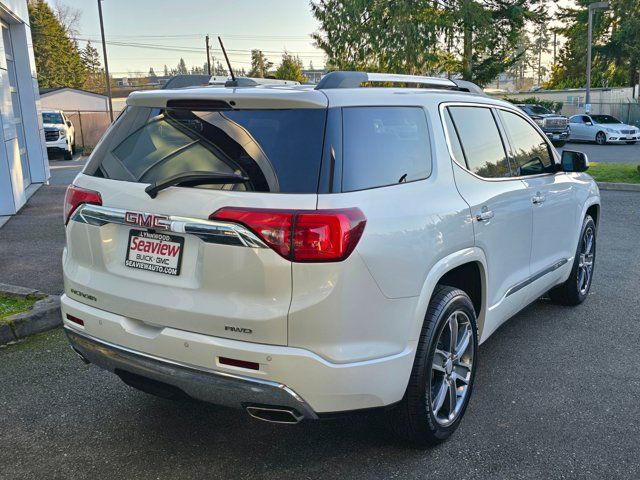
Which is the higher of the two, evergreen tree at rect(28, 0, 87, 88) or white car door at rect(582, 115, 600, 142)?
evergreen tree at rect(28, 0, 87, 88)

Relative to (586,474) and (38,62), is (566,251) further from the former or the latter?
(38,62)

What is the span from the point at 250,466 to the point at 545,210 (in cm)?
280

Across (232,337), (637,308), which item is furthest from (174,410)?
(637,308)

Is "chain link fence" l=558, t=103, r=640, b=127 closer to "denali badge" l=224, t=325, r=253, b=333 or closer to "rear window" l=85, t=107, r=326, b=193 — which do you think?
"rear window" l=85, t=107, r=326, b=193

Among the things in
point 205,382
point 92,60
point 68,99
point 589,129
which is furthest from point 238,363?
point 92,60

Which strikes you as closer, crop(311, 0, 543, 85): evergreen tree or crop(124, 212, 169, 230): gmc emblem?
crop(124, 212, 169, 230): gmc emblem

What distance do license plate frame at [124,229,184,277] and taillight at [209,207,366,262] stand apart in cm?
40

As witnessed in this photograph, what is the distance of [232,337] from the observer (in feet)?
8.78

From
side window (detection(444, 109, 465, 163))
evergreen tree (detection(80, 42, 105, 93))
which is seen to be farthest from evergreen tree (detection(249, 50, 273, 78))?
side window (detection(444, 109, 465, 163))

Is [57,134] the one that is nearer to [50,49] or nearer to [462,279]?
[462,279]

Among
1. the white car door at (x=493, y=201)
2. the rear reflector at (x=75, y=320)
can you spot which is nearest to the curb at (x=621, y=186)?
the white car door at (x=493, y=201)

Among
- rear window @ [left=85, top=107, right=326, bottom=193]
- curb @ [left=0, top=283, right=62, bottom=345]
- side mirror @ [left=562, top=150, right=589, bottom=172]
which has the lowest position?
curb @ [left=0, top=283, right=62, bottom=345]

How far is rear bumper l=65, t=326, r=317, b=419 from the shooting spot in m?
2.66

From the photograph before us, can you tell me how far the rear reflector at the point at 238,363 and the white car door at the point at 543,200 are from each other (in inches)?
98.7
